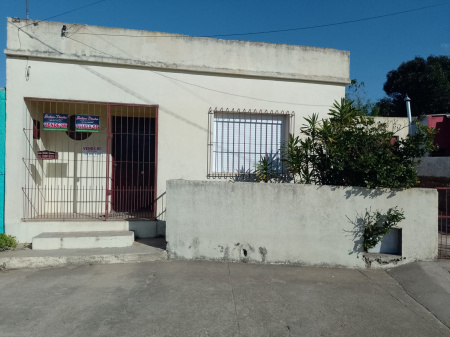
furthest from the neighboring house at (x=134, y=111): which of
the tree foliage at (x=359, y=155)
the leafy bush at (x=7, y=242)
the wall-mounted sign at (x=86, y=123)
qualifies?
the tree foliage at (x=359, y=155)

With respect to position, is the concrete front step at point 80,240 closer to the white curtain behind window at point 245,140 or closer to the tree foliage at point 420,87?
the white curtain behind window at point 245,140

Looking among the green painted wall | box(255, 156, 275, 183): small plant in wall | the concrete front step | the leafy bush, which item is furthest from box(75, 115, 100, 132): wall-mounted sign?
box(255, 156, 275, 183): small plant in wall

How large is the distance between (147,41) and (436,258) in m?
6.94

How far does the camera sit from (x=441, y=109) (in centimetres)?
2150

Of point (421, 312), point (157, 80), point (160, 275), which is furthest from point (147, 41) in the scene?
point (421, 312)

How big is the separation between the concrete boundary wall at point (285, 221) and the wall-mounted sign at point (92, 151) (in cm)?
295

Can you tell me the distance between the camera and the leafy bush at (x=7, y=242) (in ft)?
19.1

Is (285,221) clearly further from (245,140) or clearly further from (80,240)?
(80,240)

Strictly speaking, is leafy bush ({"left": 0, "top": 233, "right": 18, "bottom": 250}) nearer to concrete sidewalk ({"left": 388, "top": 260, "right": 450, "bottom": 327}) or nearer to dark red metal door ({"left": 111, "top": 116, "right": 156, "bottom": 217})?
dark red metal door ({"left": 111, "top": 116, "right": 156, "bottom": 217})

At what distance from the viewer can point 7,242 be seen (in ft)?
19.3

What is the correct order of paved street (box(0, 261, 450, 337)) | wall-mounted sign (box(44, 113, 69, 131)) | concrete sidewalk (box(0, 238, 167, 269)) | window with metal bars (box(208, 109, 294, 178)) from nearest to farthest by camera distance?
paved street (box(0, 261, 450, 337)) → concrete sidewalk (box(0, 238, 167, 269)) → wall-mounted sign (box(44, 113, 69, 131)) → window with metal bars (box(208, 109, 294, 178))

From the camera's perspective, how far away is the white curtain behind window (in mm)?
7266

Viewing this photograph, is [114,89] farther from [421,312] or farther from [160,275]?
[421,312]

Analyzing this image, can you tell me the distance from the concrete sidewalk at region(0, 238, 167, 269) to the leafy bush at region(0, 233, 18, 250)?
0.15m
